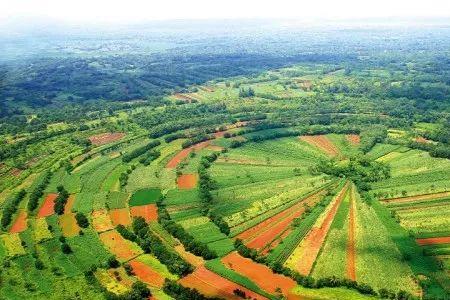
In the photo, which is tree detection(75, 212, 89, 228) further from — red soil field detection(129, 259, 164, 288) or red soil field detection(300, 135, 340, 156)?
red soil field detection(300, 135, 340, 156)

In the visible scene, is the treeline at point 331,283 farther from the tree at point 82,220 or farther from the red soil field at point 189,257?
the tree at point 82,220

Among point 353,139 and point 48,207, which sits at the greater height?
point 353,139

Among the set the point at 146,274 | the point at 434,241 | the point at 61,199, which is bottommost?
the point at 146,274

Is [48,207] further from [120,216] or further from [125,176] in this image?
[125,176]

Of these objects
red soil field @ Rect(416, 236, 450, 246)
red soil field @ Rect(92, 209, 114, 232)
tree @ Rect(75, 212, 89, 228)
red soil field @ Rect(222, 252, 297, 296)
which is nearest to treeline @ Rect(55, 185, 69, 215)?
tree @ Rect(75, 212, 89, 228)

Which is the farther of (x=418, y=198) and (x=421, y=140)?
(x=421, y=140)

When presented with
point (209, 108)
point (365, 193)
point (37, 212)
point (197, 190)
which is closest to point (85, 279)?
point (37, 212)

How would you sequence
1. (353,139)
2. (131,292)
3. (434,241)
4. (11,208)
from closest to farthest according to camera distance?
(131,292) → (434,241) → (11,208) → (353,139)

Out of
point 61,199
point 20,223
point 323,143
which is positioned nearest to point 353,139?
point 323,143
